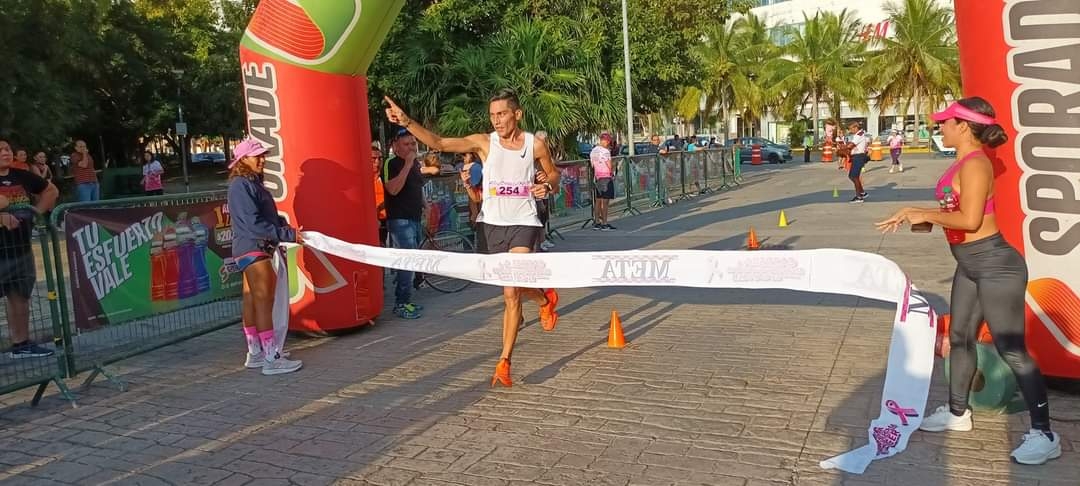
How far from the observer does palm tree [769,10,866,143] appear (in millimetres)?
48906

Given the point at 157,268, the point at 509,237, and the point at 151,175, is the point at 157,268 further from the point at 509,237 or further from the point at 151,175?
the point at 151,175

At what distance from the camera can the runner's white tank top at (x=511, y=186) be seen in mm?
5484

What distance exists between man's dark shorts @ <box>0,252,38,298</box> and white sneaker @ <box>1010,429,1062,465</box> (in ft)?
21.5

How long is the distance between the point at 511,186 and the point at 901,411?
8.95ft

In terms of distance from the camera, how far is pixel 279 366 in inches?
243

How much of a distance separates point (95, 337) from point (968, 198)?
614 centimetres

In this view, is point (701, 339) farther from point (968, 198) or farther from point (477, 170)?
point (477, 170)

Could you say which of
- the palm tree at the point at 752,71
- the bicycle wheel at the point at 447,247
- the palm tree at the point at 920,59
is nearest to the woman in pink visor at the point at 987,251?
the bicycle wheel at the point at 447,247

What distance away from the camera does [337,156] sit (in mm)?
6922

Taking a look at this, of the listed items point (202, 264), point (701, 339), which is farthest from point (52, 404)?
point (701, 339)

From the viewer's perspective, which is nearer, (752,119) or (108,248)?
(108,248)

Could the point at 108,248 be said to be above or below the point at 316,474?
above

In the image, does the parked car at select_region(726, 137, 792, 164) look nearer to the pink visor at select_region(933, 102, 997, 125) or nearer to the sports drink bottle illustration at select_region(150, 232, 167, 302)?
the sports drink bottle illustration at select_region(150, 232, 167, 302)

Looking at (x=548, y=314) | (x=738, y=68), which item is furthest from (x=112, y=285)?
(x=738, y=68)
